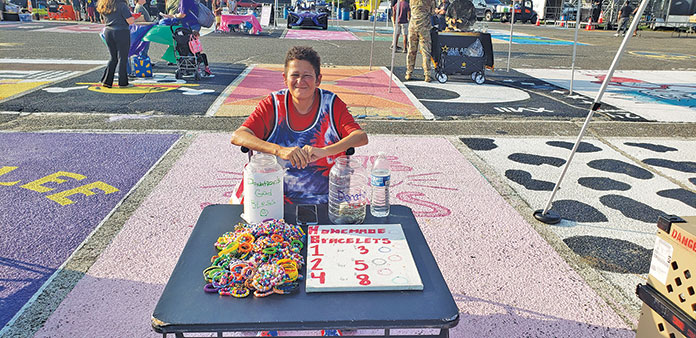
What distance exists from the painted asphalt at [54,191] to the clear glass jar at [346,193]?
198 centimetres

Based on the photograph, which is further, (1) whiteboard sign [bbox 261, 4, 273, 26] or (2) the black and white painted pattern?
(1) whiteboard sign [bbox 261, 4, 273, 26]

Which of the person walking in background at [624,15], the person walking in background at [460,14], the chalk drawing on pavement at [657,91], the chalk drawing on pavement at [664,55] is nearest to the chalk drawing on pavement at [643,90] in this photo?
the chalk drawing on pavement at [657,91]

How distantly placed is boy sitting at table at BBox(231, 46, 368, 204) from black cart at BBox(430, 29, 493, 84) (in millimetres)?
8629

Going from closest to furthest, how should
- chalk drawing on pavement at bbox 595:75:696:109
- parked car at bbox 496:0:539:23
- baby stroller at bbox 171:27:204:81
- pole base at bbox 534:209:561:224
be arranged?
1. pole base at bbox 534:209:561:224
2. chalk drawing on pavement at bbox 595:75:696:109
3. baby stroller at bbox 171:27:204:81
4. parked car at bbox 496:0:539:23

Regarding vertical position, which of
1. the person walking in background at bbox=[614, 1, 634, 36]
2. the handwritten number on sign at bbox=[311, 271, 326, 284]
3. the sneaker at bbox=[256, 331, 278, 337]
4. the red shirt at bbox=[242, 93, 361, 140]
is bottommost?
the sneaker at bbox=[256, 331, 278, 337]

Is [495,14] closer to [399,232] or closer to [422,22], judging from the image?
[422,22]

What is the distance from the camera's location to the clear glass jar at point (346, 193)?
249cm

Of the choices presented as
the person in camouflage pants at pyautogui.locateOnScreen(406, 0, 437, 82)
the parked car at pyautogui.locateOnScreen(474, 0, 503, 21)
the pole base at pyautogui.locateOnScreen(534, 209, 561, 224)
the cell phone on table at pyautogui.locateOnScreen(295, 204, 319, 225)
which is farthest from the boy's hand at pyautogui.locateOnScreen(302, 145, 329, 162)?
the parked car at pyautogui.locateOnScreen(474, 0, 503, 21)

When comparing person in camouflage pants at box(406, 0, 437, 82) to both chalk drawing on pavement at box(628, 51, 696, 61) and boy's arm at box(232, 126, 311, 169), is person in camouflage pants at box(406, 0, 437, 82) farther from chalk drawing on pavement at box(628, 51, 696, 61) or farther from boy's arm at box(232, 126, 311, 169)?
chalk drawing on pavement at box(628, 51, 696, 61)

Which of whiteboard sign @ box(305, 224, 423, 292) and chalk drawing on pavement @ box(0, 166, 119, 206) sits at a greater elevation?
whiteboard sign @ box(305, 224, 423, 292)

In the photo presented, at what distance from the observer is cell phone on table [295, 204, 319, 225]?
2490 millimetres

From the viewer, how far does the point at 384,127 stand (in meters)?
7.46

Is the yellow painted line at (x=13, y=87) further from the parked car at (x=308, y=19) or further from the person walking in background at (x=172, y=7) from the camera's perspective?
the parked car at (x=308, y=19)

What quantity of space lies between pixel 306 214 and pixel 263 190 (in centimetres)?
32
